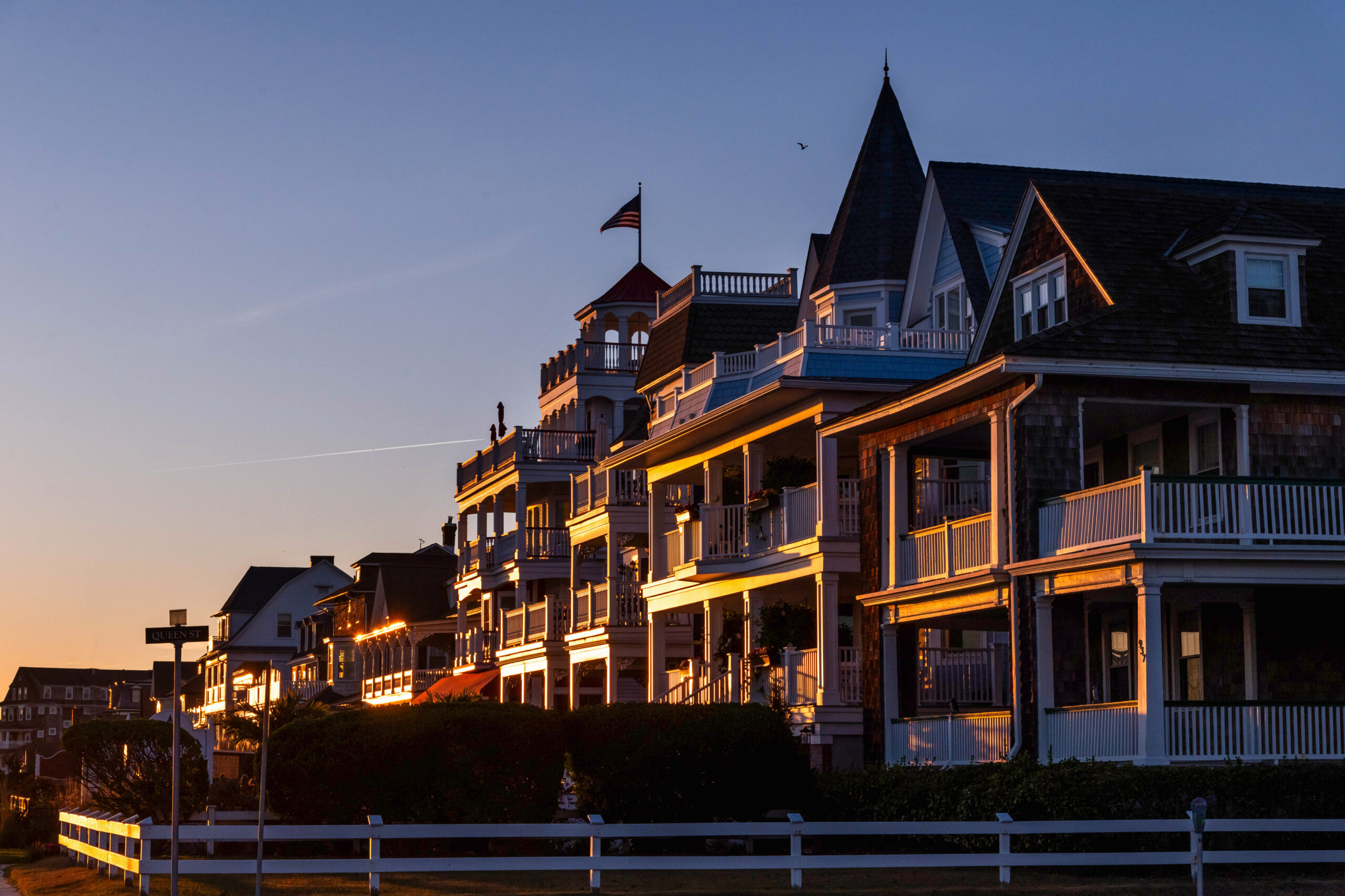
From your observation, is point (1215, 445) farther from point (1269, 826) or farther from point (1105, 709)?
point (1269, 826)

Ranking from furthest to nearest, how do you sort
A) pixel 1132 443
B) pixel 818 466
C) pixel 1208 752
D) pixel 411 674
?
1. pixel 411 674
2. pixel 818 466
3. pixel 1132 443
4. pixel 1208 752

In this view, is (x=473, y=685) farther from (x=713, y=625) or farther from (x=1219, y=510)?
(x=1219, y=510)

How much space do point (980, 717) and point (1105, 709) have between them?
3.51m

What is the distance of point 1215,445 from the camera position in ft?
90.1

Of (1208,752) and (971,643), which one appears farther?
(971,643)

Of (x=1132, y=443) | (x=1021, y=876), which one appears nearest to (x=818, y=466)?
(x=1132, y=443)

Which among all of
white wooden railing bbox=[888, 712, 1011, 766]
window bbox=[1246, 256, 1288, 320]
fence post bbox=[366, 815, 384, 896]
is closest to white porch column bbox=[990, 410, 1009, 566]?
white wooden railing bbox=[888, 712, 1011, 766]

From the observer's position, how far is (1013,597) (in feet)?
88.9

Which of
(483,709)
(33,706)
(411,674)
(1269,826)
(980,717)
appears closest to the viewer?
(1269,826)

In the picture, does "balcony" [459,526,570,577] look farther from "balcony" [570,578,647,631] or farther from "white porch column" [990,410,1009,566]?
"white porch column" [990,410,1009,566]

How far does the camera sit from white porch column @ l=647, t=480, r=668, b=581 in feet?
136

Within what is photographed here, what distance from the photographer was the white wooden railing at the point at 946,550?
28125mm

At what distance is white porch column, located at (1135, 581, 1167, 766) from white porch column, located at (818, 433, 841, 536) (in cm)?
974

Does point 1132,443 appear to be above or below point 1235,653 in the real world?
above
